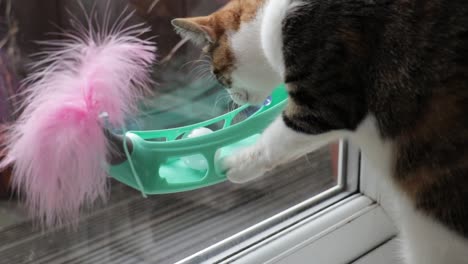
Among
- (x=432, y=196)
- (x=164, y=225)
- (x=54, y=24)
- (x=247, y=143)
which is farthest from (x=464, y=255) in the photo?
(x=54, y=24)

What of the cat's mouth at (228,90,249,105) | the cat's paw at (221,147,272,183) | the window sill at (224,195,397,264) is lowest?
the window sill at (224,195,397,264)

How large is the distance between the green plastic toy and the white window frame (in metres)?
0.18

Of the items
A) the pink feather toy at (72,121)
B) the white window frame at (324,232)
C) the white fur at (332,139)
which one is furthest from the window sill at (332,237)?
the pink feather toy at (72,121)

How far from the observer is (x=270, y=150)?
2.81 feet

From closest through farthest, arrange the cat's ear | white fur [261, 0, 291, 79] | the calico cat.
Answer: the calico cat
white fur [261, 0, 291, 79]
the cat's ear

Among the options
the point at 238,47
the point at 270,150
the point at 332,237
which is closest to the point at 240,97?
the point at 238,47

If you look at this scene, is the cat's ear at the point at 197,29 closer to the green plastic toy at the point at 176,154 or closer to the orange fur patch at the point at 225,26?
the orange fur patch at the point at 225,26

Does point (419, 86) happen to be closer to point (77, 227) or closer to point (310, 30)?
point (310, 30)

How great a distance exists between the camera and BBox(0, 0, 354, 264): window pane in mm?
973

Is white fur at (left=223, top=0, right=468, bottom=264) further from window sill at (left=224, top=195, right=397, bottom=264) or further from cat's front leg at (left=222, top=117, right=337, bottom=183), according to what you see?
window sill at (left=224, top=195, right=397, bottom=264)

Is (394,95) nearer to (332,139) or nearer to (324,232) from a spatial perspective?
(332,139)

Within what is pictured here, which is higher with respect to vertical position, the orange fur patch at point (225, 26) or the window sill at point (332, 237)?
the orange fur patch at point (225, 26)

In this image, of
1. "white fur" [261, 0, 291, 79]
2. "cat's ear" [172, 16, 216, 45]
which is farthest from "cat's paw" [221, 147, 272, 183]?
"cat's ear" [172, 16, 216, 45]

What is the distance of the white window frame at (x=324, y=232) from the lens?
1.01 m
